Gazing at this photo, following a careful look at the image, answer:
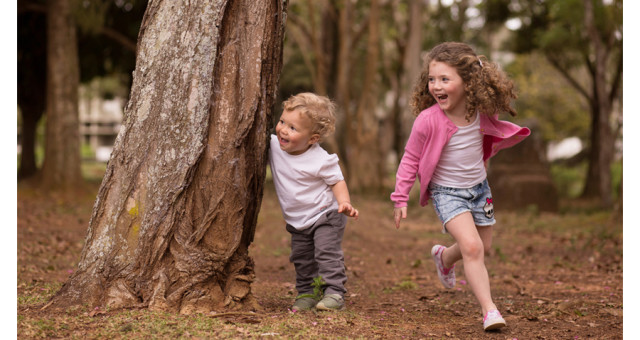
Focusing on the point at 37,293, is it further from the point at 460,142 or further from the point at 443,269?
the point at 460,142

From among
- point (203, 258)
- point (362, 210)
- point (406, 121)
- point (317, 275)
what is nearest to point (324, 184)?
point (317, 275)

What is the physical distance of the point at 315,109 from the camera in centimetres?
444

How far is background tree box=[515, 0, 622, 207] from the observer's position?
14375mm

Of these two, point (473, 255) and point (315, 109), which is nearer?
point (473, 255)

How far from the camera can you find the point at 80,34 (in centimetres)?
1652

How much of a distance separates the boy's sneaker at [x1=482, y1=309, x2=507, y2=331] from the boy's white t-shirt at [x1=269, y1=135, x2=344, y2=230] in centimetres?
115

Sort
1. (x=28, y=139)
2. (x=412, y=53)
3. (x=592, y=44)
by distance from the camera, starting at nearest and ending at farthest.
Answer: (x=592, y=44), (x=412, y=53), (x=28, y=139)

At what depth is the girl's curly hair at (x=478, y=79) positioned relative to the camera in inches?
172

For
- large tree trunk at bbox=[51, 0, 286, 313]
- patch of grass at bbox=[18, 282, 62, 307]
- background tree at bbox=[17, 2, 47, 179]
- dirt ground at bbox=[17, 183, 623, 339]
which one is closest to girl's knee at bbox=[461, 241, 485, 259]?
dirt ground at bbox=[17, 183, 623, 339]

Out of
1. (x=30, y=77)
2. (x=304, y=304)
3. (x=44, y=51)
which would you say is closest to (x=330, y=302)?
(x=304, y=304)

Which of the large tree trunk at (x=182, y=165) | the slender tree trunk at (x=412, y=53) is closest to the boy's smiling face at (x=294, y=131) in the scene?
the large tree trunk at (x=182, y=165)

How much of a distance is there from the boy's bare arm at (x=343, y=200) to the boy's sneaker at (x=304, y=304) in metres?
0.63

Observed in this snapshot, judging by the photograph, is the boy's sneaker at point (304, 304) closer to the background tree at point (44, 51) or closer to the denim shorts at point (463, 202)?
the denim shorts at point (463, 202)

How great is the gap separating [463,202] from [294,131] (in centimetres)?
116
